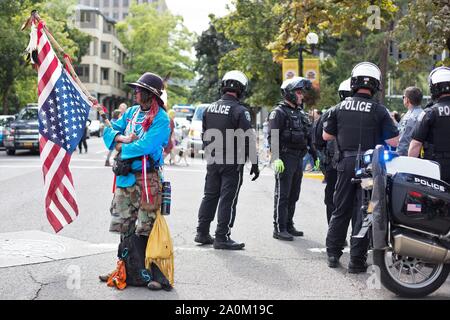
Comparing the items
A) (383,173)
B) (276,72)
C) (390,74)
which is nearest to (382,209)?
(383,173)

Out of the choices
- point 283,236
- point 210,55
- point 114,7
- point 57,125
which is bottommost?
point 283,236

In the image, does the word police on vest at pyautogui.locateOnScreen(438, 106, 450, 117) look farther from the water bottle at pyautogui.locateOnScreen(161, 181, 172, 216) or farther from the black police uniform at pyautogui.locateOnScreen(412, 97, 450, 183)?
the water bottle at pyautogui.locateOnScreen(161, 181, 172, 216)

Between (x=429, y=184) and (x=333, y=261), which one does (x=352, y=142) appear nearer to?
(x=429, y=184)

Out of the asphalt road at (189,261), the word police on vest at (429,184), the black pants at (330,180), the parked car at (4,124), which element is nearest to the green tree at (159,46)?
the parked car at (4,124)

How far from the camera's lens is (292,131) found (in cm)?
808

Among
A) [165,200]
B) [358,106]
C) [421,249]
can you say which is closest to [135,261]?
[165,200]

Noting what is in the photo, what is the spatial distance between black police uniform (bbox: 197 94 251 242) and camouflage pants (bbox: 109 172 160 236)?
6.62 feet

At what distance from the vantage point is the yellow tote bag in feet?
17.7

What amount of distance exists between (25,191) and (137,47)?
216ft

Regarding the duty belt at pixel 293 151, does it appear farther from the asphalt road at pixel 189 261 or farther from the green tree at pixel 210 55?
the green tree at pixel 210 55

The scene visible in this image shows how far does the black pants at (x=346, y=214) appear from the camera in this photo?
629cm

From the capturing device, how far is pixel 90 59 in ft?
249

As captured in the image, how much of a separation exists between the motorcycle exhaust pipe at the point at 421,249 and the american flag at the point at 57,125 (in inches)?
120

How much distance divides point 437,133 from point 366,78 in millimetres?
907
